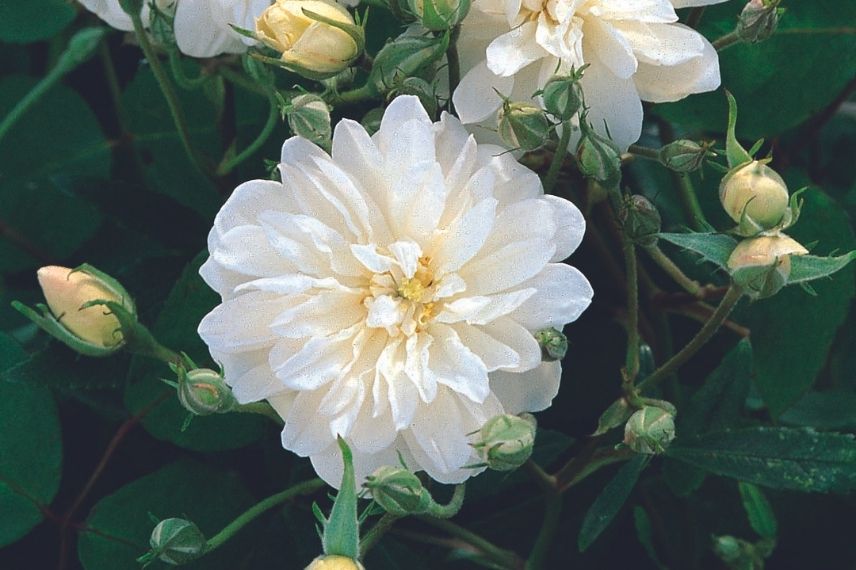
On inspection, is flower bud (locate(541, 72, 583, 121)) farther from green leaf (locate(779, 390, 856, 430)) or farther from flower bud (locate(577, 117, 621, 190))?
green leaf (locate(779, 390, 856, 430))

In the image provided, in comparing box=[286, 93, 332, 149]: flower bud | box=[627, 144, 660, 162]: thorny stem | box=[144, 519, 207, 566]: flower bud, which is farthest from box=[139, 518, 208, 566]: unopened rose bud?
box=[627, 144, 660, 162]: thorny stem

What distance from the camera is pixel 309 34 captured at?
531 mm

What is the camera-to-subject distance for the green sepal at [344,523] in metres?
0.48

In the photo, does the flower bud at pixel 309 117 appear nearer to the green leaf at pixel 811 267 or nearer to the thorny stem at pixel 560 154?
the thorny stem at pixel 560 154

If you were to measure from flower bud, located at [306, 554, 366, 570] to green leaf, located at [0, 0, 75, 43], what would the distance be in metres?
0.51

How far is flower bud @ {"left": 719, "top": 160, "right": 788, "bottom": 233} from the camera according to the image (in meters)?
0.53

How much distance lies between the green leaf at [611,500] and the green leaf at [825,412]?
179mm

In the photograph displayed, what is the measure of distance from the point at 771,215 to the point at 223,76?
Answer: 1.29 feet

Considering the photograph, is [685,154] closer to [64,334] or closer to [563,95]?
[563,95]

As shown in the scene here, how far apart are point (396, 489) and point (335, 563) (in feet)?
0.16

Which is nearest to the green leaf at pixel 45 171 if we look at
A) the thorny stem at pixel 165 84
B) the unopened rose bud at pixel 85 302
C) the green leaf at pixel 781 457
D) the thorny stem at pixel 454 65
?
the thorny stem at pixel 165 84

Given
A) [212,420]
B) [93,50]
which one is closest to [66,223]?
[93,50]

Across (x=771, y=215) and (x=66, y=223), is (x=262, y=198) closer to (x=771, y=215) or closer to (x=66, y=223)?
(x=771, y=215)

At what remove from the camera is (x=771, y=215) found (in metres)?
0.53
